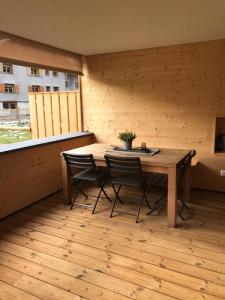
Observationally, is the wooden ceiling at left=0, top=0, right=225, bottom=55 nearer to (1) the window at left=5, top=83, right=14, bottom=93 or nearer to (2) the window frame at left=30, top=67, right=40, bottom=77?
(2) the window frame at left=30, top=67, right=40, bottom=77

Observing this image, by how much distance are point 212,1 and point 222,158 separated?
2279mm

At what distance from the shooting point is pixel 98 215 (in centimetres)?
325

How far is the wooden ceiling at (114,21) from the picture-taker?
2301mm

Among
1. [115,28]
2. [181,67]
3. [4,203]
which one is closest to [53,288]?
[4,203]

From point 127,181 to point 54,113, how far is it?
2617mm

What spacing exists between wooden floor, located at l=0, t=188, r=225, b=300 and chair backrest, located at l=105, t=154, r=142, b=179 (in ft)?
1.99

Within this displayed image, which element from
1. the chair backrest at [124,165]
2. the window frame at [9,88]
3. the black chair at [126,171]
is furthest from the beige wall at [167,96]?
the window frame at [9,88]

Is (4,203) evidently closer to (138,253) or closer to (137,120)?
(138,253)

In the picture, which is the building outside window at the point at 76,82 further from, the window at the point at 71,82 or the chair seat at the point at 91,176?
the chair seat at the point at 91,176

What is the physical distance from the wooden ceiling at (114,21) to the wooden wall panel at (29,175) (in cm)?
154

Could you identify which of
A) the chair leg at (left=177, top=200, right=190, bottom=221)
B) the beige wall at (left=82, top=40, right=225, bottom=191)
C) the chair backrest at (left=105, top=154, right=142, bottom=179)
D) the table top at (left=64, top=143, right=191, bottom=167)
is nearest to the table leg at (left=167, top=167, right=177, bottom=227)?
the table top at (left=64, top=143, right=191, bottom=167)

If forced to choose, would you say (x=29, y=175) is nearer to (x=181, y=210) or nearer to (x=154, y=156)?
(x=154, y=156)

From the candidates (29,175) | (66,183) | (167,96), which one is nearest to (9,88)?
(29,175)

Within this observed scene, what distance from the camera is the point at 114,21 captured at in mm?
2756
